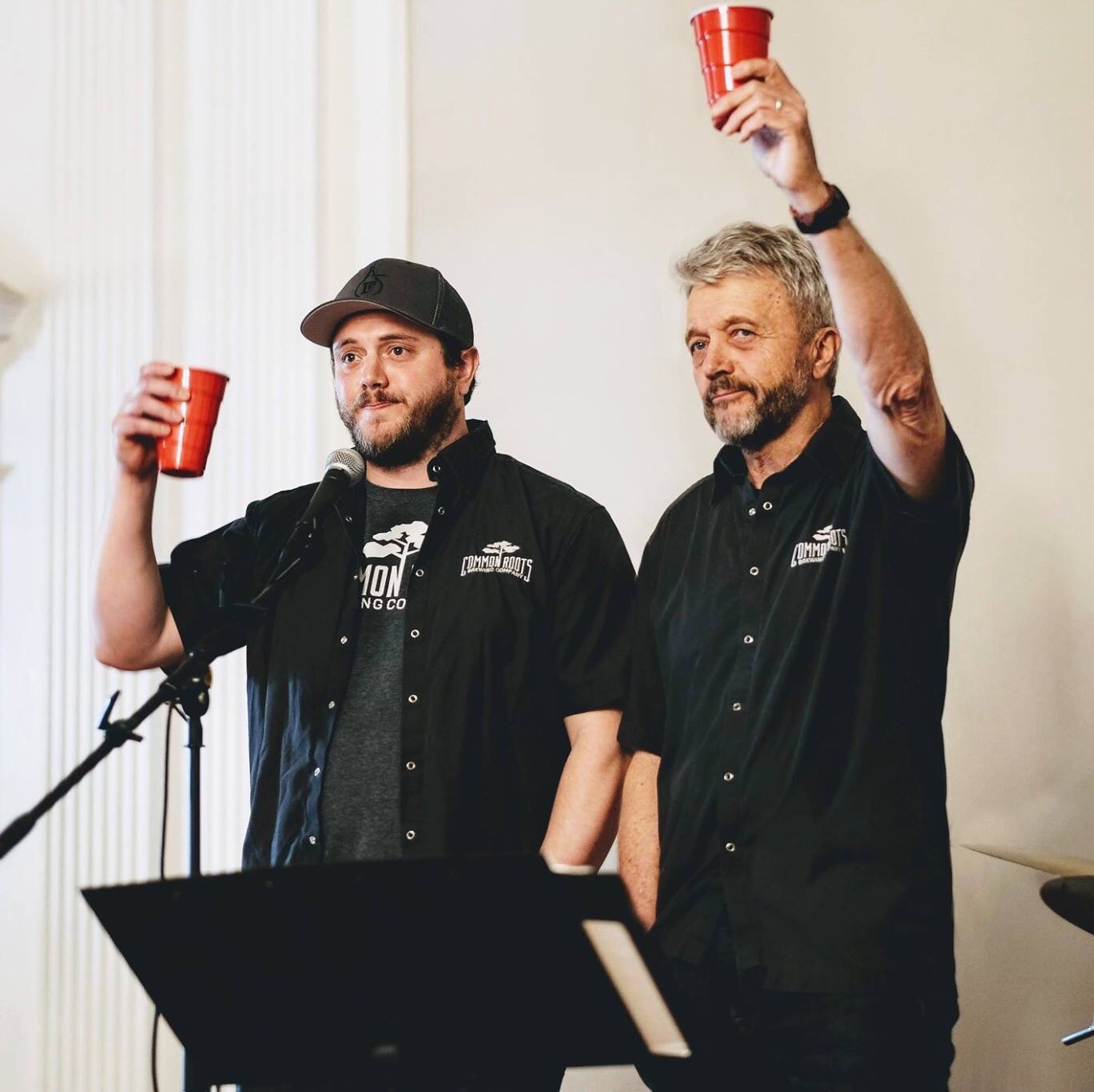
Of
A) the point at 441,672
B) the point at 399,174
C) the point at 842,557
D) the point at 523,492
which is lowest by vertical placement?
the point at 441,672

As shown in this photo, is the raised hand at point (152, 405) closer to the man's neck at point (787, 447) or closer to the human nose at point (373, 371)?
the human nose at point (373, 371)

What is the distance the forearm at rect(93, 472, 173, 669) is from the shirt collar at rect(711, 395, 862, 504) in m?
0.97

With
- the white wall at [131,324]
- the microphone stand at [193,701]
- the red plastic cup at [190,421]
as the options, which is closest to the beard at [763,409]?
the microphone stand at [193,701]

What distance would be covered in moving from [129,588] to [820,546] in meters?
1.19

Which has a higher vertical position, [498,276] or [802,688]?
[498,276]

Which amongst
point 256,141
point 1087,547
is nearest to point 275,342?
point 256,141

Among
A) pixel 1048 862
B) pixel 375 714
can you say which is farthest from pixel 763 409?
pixel 1048 862

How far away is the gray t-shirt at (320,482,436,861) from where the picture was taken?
2.36 m

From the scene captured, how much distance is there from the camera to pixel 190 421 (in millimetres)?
2230

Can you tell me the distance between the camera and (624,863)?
2402 millimetres

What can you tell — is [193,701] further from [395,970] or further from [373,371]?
[373,371]

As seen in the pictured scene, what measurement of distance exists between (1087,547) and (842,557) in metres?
1.52

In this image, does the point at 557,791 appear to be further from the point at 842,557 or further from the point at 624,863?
the point at 842,557

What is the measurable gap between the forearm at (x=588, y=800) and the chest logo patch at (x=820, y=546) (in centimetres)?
43
